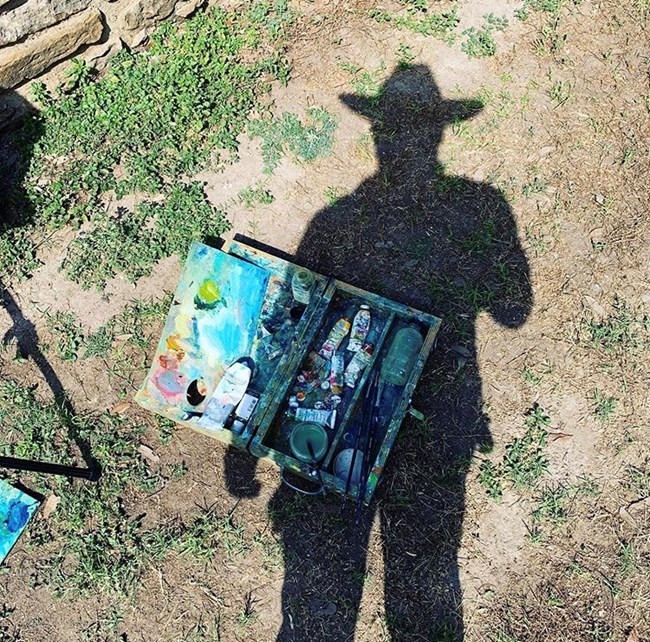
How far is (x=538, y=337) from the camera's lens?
397cm

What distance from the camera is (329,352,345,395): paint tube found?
149 inches

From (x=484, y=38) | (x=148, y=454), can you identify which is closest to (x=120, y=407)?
(x=148, y=454)

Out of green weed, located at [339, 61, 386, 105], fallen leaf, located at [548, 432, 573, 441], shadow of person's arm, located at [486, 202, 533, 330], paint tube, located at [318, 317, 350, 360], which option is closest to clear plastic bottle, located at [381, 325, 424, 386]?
paint tube, located at [318, 317, 350, 360]

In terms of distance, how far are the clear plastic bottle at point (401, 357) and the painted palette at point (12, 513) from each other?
7.57ft

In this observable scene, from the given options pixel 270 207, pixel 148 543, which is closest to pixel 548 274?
pixel 270 207

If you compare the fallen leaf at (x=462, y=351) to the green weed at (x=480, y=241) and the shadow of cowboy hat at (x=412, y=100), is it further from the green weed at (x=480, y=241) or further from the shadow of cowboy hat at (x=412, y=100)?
the shadow of cowboy hat at (x=412, y=100)

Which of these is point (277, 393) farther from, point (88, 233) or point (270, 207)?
point (88, 233)

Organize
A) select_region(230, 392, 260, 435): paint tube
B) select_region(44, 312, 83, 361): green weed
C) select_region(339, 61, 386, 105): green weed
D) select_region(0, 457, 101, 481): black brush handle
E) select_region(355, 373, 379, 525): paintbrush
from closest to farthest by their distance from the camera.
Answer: select_region(0, 457, 101, 481): black brush handle, select_region(355, 373, 379, 525): paintbrush, select_region(230, 392, 260, 435): paint tube, select_region(44, 312, 83, 361): green weed, select_region(339, 61, 386, 105): green weed

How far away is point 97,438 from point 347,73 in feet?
10.6

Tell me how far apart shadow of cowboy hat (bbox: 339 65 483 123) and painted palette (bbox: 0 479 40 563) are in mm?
3487

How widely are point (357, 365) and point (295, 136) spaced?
1.86 metres

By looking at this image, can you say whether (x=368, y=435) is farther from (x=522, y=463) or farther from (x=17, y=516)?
(x=17, y=516)

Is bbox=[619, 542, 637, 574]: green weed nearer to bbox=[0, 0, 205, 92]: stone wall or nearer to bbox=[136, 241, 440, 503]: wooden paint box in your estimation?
bbox=[136, 241, 440, 503]: wooden paint box

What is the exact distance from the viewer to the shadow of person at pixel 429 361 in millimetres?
3516
